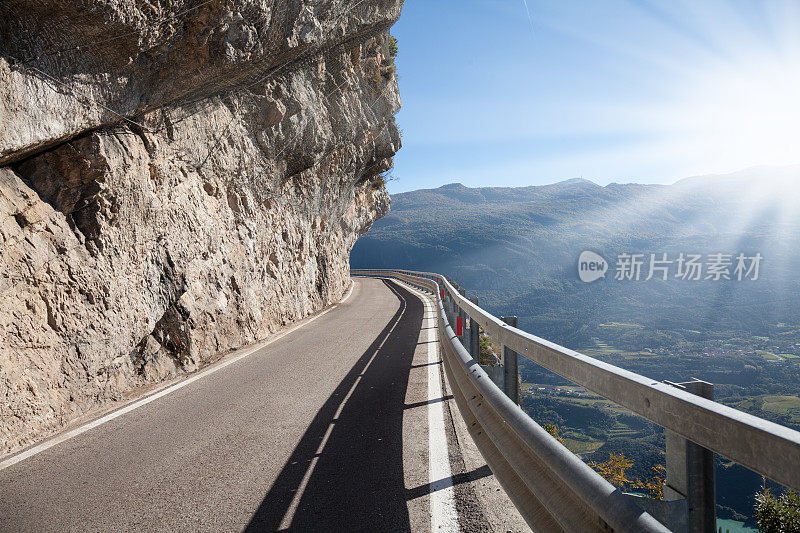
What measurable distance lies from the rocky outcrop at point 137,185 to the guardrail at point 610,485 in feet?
17.5

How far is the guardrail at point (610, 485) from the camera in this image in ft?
4.37

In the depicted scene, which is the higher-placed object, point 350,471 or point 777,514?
point 350,471

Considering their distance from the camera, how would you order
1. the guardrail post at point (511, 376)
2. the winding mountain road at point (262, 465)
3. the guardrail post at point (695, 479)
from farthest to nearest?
the guardrail post at point (511, 376) < the winding mountain road at point (262, 465) < the guardrail post at point (695, 479)

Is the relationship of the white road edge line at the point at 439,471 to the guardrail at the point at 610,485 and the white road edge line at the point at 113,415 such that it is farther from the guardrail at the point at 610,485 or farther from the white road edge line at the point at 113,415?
the white road edge line at the point at 113,415

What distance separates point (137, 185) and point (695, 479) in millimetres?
8307

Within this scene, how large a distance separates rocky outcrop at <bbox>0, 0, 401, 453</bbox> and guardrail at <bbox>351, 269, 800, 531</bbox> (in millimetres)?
5323

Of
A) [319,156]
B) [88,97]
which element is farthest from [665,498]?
[319,156]

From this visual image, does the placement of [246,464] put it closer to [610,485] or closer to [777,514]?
[610,485]

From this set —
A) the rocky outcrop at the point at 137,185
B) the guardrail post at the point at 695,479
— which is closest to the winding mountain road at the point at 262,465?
the rocky outcrop at the point at 137,185

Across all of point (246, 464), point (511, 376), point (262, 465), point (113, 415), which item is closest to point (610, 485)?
point (511, 376)

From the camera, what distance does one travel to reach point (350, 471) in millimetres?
4004

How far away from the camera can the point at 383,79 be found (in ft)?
75.3

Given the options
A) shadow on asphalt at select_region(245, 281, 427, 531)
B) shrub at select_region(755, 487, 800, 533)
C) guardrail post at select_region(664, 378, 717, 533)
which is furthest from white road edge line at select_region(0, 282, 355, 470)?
shrub at select_region(755, 487, 800, 533)

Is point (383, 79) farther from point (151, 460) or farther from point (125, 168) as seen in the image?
point (151, 460)
